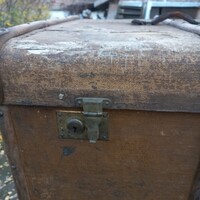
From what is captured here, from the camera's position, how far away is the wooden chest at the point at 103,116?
945 millimetres

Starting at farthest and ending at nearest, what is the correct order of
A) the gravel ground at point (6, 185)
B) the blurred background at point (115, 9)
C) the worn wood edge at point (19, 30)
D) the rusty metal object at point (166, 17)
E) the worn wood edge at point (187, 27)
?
the blurred background at point (115, 9) < the gravel ground at point (6, 185) < the rusty metal object at point (166, 17) < the worn wood edge at point (187, 27) < the worn wood edge at point (19, 30)

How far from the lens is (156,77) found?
93 cm

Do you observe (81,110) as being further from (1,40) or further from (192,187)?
(192,187)

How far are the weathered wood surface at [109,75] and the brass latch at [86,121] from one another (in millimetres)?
27

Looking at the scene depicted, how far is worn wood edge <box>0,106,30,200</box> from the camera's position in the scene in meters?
1.09

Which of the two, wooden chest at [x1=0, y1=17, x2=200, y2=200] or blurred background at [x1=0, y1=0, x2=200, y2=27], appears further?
blurred background at [x1=0, y1=0, x2=200, y2=27]

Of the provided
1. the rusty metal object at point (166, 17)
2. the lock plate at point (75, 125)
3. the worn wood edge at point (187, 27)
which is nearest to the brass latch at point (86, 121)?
the lock plate at point (75, 125)

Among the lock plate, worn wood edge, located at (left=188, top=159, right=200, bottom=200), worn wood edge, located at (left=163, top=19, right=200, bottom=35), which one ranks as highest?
worn wood edge, located at (left=163, top=19, right=200, bottom=35)

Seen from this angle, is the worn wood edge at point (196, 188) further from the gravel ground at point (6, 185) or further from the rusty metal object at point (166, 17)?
the gravel ground at point (6, 185)

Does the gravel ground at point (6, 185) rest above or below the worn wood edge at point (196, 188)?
below

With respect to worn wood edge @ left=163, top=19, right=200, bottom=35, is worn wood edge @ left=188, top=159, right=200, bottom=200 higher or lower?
lower

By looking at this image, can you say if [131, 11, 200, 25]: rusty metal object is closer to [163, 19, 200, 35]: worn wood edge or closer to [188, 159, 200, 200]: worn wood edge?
[163, 19, 200, 35]: worn wood edge

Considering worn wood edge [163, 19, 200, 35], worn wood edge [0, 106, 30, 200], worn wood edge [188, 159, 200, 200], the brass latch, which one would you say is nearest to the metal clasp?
the brass latch

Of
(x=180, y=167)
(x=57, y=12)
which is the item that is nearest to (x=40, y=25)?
(x=180, y=167)
